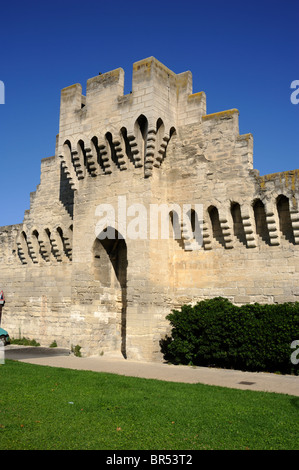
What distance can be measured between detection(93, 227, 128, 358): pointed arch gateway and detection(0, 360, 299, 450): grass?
20.4 ft

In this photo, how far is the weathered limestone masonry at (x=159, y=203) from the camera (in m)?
A: 12.5

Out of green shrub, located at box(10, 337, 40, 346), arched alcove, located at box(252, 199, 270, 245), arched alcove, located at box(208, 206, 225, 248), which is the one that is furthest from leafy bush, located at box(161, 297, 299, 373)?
green shrub, located at box(10, 337, 40, 346)

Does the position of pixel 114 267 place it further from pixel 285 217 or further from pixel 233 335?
pixel 285 217

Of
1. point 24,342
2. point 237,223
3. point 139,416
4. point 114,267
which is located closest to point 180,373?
point 139,416

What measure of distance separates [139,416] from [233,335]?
5784 mm

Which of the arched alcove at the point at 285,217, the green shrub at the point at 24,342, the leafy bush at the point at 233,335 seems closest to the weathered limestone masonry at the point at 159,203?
the arched alcove at the point at 285,217

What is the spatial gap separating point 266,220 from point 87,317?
6.78 metres

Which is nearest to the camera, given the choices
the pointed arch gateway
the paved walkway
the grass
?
the grass

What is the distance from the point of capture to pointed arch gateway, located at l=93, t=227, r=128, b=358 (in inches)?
596

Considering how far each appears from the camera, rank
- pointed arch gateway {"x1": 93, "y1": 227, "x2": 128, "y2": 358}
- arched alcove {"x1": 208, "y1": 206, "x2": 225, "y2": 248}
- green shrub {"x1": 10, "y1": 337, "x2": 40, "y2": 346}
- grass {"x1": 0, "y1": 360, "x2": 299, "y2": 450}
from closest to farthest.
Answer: grass {"x1": 0, "y1": 360, "x2": 299, "y2": 450}, arched alcove {"x1": 208, "y1": 206, "x2": 225, "y2": 248}, pointed arch gateway {"x1": 93, "y1": 227, "x2": 128, "y2": 358}, green shrub {"x1": 10, "y1": 337, "x2": 40, "y2": 346}

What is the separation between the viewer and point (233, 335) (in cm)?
1169

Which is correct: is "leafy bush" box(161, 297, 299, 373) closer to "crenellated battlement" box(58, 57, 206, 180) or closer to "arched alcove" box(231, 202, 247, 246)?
"arched alcove" box(231, 202, 247, 246)
